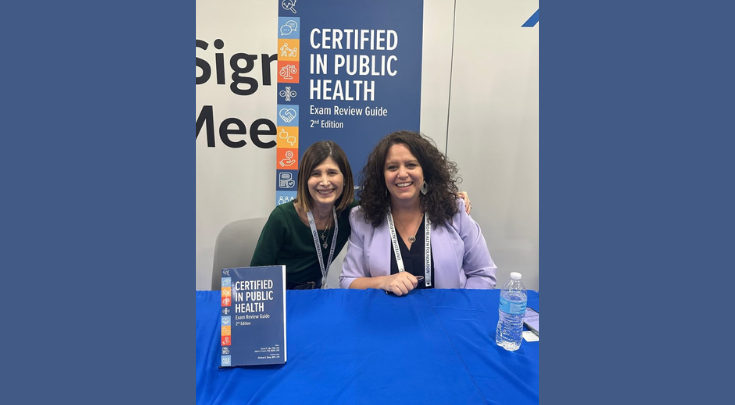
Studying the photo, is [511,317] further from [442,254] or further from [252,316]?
[252,316]

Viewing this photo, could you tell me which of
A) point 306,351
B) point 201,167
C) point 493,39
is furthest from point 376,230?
point 493,39

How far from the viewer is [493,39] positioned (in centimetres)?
319

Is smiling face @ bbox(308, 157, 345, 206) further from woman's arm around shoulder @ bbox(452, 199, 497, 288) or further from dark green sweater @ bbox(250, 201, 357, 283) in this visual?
woman's arm around shoulder @ bbox(452, 199, 497, 288)

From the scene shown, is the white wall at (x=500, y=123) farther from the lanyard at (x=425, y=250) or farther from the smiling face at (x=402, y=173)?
the lanyard at (x=425, y=250)

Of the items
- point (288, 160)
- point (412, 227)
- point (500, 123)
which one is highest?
point (500, 123)

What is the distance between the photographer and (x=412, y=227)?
2.04m

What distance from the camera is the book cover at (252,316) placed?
3.72 ft

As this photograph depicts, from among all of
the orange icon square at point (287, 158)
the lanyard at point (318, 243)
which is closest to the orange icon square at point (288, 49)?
the orange icon square at point (287, 158)

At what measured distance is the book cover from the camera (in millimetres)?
1134

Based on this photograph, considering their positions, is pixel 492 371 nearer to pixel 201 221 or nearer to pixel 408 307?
pixel 408 307

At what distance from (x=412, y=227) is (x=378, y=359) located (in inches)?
36.9

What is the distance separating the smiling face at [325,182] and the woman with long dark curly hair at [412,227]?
16 cm

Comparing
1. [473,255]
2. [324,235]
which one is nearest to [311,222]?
[324,235]

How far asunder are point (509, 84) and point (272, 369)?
2.91 metres
